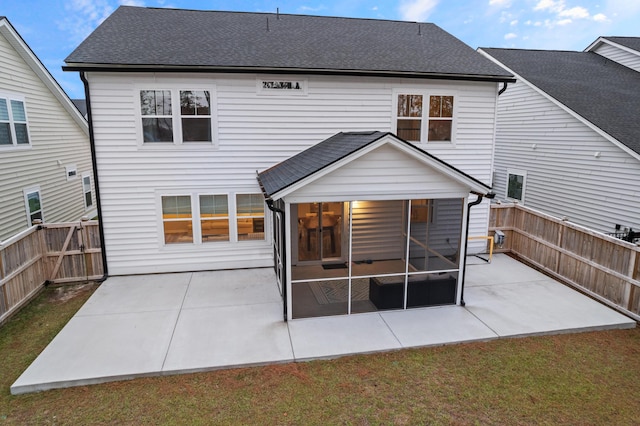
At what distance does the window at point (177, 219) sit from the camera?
9.84 meters

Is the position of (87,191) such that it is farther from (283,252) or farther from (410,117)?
(410,117)

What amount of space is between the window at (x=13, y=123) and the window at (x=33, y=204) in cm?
146

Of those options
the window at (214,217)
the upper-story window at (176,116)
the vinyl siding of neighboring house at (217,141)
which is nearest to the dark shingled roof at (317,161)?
the vinyl siding of neighboring house at (217,141)

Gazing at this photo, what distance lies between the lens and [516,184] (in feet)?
49.4

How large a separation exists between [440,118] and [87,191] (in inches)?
564

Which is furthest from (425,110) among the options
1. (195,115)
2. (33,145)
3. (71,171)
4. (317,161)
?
(71,171)

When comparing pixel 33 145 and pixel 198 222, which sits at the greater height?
pixel 33 145

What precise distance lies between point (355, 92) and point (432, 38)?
14.9 ft

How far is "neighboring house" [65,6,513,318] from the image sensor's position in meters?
9.19

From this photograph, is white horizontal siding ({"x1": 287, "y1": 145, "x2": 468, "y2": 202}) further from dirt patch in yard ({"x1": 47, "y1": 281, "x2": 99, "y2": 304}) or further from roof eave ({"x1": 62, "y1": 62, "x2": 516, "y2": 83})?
dirt patch in yard ({"x1": 47, "y1": 281, "x2": 99, "y2": 304})

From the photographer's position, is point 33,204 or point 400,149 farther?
point 33,204

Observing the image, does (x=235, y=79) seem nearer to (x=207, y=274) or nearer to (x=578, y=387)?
(x=207, y=274)

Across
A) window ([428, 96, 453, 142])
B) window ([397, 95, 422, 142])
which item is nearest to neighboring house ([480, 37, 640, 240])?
window ([428, 96, 453, 142])

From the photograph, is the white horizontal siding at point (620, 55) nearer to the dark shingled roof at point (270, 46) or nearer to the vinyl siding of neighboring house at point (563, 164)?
the vinyl siding of neighboring house at point (563, 164)
